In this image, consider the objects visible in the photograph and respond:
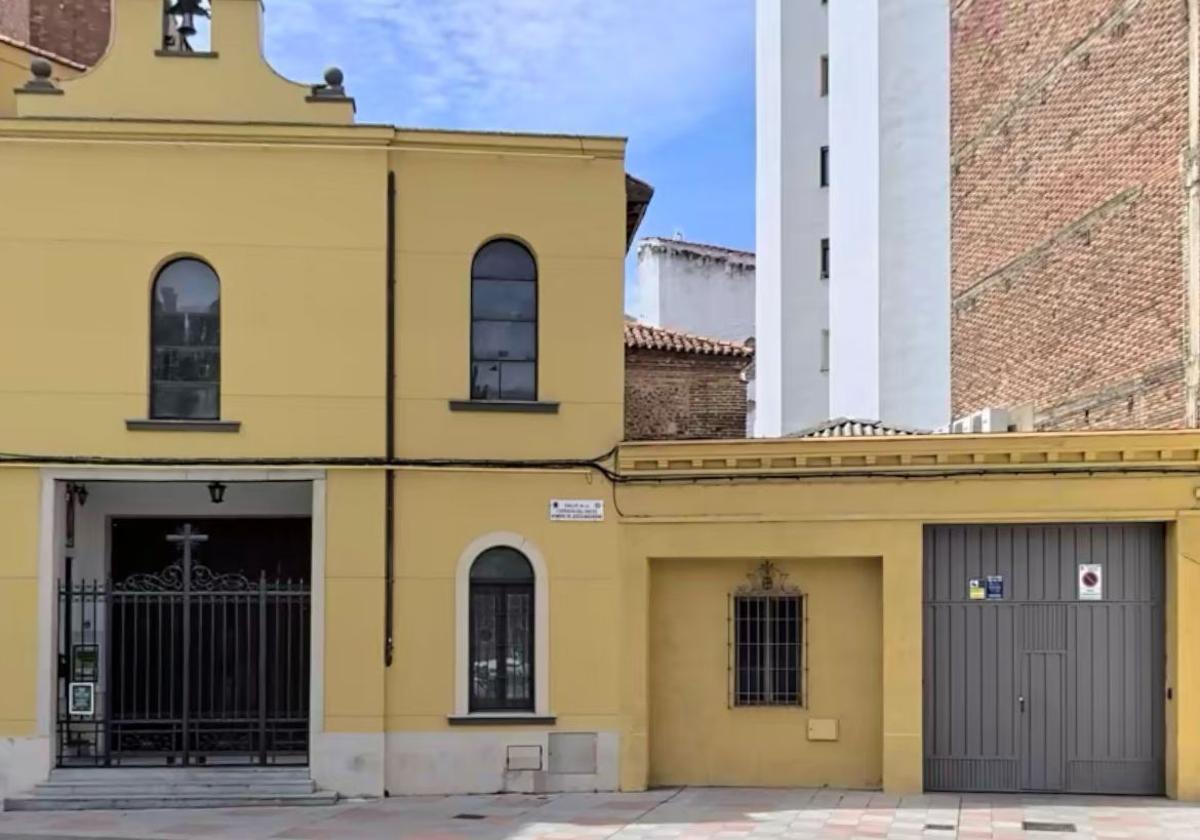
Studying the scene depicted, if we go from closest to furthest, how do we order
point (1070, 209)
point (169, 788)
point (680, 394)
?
1. point (169, 788)
2. point (1070, 209)
3. point (680, 394)

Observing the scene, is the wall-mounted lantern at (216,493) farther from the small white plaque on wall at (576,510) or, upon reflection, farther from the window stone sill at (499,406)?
the small white plaque on wall at (576,510)

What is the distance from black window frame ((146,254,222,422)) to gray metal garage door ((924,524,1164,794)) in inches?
290

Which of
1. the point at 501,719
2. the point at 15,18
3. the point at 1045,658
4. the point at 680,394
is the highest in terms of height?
the point at 15,18

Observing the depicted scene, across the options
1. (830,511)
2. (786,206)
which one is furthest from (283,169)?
(786,206)

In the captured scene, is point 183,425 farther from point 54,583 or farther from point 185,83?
point 185,83

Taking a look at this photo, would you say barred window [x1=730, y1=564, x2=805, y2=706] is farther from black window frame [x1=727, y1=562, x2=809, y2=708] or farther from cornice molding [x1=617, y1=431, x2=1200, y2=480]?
cornice molding [x1=617, y1=431, x2=1200, y2=480]

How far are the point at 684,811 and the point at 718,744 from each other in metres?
1.43

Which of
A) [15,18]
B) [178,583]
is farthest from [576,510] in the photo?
[15,18]

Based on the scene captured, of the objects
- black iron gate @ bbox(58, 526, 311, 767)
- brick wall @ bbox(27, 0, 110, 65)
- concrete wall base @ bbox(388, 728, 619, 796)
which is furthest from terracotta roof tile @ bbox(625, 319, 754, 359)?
concrete wall base @ bbox(388, 728, 619, 796)

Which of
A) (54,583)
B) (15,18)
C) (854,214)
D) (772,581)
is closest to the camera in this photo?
(54,583)

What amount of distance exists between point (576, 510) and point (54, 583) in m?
5.27

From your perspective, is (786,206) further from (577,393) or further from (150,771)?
(150,771)

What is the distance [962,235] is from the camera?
2273 centimetres

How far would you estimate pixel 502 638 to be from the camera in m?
13.6
